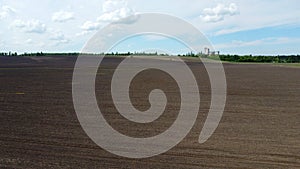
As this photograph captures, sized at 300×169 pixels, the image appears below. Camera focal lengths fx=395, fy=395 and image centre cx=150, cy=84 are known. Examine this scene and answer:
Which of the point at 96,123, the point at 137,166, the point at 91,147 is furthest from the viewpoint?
the point at 96,123

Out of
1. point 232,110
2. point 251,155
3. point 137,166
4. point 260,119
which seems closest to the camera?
point 137,166

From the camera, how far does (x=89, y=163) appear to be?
601 cm

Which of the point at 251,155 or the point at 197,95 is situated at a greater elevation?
the point at 197,95

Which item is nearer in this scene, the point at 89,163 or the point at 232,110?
the point at 89,163

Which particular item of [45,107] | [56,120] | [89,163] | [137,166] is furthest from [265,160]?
[45,107]

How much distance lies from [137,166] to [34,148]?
2040 millimetres

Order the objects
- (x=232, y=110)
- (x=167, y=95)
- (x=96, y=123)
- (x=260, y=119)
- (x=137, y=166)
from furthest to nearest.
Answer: (x=167, y=95)
(x=232, y=110)
(x=260, y=119)
(x=96, y=123)
(x=137, y=166)

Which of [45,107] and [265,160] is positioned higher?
[45,107]

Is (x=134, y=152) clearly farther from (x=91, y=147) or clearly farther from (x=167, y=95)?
(x=167, y=95)

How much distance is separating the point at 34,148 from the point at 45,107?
4.83m

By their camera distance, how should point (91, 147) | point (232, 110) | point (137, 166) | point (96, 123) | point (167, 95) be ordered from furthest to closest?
point (167, 95), point (232, 110), point (96, 123), point (91, 147), point (137, 166)

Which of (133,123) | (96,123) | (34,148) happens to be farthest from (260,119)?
(34,148)

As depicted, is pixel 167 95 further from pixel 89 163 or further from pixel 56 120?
pixel 89 163

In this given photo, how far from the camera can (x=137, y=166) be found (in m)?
5.91
